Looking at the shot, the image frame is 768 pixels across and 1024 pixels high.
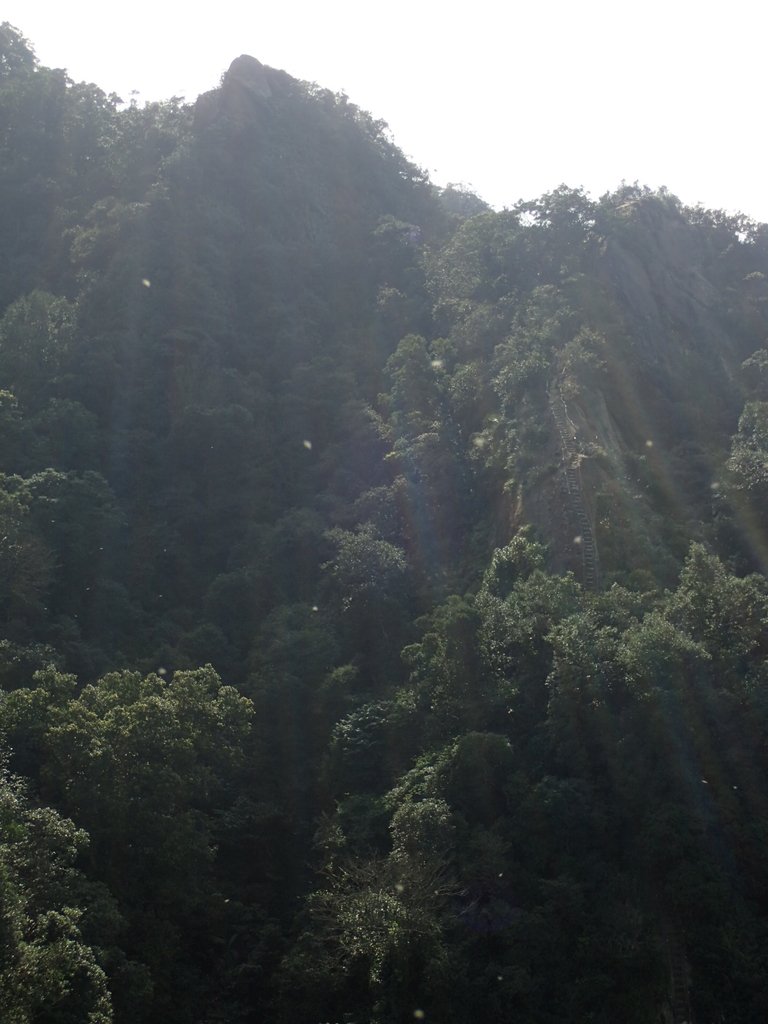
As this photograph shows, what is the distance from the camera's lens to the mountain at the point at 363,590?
16.5 meters

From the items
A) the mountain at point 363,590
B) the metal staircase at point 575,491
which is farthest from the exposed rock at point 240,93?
the metal staircase at point 575,491

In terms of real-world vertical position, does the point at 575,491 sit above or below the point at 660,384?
below

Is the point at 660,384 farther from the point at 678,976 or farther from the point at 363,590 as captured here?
the point at 678,976

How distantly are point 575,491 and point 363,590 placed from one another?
19.4 feet

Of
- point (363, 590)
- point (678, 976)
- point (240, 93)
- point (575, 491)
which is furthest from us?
point (240, 93)

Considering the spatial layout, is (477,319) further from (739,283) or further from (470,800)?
(470,800)

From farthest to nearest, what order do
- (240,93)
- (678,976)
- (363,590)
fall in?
(240,93), (363,590), (678,976)

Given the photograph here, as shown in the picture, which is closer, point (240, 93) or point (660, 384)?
point (660, 384)

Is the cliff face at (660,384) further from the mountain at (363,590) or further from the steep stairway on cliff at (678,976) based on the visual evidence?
the steep stairway on cliff at (678,976)

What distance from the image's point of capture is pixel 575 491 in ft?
84.9

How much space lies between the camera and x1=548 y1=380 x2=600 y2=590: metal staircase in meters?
24.5

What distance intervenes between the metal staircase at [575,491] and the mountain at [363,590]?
10 cm

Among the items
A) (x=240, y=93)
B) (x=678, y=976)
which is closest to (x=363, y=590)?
(x=678, y=976)

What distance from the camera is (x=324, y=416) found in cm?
3641
